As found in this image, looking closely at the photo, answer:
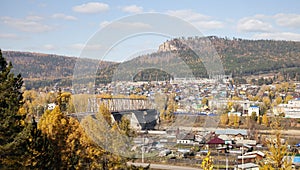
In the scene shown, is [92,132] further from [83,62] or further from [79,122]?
[83,62]

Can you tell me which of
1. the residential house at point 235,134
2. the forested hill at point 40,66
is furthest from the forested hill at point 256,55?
the residential house at point 235,134

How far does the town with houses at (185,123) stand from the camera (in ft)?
24.8

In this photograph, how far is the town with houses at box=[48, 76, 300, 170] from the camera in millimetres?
7562

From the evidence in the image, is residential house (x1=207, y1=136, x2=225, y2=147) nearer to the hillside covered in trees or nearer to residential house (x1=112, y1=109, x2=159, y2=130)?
residential house (x1=112, y1=109, x2=159, y2=130)

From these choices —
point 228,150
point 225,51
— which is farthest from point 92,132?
point 225,51

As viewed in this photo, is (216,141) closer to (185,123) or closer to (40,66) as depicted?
(185,123)

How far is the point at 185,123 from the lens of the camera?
7.89 m

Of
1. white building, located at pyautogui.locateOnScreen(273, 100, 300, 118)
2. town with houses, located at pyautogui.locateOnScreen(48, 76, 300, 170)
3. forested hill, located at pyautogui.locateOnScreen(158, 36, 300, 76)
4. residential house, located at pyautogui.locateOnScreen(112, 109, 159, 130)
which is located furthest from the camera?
forested hill, located at pyautogui.locateOnScreen(158, 36, 300, 76)

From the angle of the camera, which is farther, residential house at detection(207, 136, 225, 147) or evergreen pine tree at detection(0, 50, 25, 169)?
residential house at detection(207, 136, 225, 147)

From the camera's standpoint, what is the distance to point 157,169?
14.1 metres

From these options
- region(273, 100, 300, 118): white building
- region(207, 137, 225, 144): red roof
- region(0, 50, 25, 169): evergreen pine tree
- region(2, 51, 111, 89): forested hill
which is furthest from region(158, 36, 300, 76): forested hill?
→ region(0, 50, 25, 169): evergreen pine tree

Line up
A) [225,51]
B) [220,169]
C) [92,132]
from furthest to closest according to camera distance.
→ [225,51], [220,169], [92,132]

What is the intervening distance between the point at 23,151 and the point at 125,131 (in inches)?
72.9

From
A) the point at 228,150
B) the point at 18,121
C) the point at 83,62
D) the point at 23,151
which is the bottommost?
the point at 228,150
